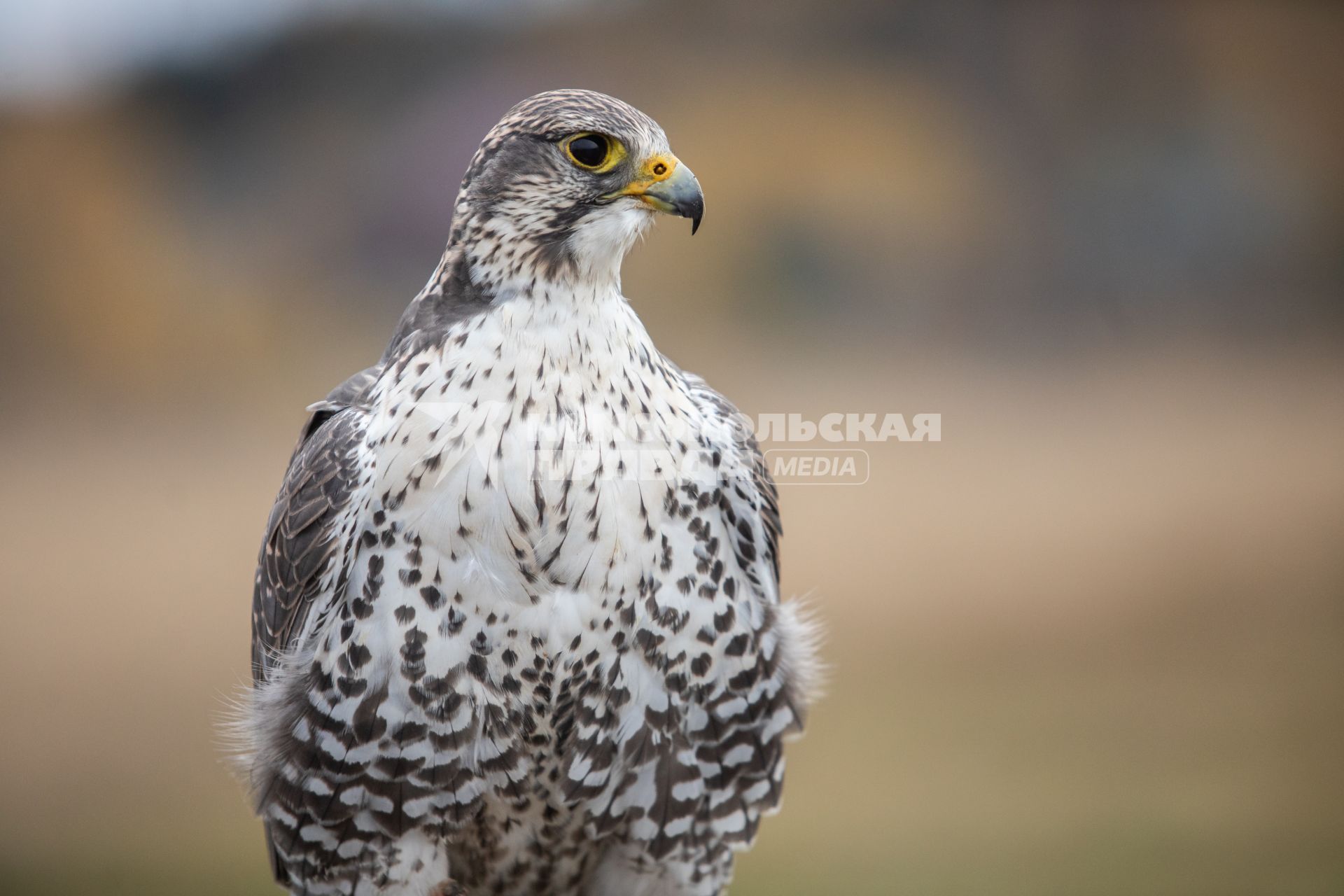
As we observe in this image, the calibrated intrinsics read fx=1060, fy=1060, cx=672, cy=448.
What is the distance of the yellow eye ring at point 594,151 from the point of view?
160 cm

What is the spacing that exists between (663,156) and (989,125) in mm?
2460

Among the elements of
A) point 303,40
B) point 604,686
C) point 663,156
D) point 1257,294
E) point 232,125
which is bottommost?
point 604,686

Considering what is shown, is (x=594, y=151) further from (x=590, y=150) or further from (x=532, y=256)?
(x=532, y=256)

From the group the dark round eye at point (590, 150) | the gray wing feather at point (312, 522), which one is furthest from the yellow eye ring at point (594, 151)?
the gray wing feather at point (312, 522)

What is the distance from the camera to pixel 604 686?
5.56 feet

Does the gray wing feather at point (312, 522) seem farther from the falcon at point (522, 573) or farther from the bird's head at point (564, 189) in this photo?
the bird's head at point (564, 189)

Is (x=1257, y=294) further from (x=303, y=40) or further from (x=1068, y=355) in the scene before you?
(x=303, y=40)

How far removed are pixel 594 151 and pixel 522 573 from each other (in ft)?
2.13

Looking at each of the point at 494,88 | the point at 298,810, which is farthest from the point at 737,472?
the point at 494,88

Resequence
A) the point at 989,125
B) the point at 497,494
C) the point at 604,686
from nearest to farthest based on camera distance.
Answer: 1. the point at 497,494
2. the point at 604,686
3. the point at 989,125

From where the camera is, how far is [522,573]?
1.60m

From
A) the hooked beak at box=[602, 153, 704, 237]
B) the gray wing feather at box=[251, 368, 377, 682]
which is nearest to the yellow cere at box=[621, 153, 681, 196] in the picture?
the hooked beak at box=[602, 153, 704, 237]

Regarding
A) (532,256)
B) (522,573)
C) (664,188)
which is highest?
(664,188)

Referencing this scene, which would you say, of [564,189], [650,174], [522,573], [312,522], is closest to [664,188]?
[650,174]
